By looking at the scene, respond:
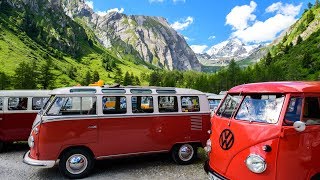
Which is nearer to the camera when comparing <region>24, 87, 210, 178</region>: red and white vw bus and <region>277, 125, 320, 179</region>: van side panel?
<region>277, 125, 320, 179</region>: van side panel

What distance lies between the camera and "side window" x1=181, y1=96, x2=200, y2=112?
13273mm

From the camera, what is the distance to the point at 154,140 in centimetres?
1251

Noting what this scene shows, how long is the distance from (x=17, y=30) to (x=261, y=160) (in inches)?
7987

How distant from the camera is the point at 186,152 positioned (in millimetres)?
13172

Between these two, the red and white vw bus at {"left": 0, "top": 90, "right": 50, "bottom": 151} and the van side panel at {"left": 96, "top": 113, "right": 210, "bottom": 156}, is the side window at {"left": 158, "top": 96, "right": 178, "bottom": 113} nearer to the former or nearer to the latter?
the van side panel at {"left": 96, "top": 113, "right": 210, "bottom": 156}

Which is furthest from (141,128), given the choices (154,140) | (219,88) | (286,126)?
(219,88)

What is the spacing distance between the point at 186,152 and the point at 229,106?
5225 millimetres

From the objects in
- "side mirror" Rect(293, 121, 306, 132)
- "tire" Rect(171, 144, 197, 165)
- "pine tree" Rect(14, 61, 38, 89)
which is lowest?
"tire" Rect(171, 144, 197, 165)

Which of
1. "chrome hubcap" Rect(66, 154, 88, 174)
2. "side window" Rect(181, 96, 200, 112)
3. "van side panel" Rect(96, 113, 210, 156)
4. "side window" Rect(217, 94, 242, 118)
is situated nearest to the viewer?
"side window" Rect(217, 94, 242, 118)

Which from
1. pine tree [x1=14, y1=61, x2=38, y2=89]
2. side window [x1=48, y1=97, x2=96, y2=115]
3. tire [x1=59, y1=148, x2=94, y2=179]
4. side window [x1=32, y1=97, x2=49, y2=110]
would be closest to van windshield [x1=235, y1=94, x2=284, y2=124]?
side window [x1=48, y1=97, x2=96, y2=115]

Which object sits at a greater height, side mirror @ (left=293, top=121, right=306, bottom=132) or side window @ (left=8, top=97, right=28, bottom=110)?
side window @ (left=8, top=97, right=28, bottom=110)

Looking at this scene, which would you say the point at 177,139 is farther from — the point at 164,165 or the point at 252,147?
the point at 252,147

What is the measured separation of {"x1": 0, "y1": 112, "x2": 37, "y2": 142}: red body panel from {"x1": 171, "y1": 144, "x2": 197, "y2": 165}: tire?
7.66 meters

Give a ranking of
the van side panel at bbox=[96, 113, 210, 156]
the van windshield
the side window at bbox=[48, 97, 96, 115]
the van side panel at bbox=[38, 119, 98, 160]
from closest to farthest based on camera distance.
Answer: the van windshield
the van side panel at bbox=[38, 119, 98, 160]
the side window at bbox=[48, 97, 96, 115]
the van side panel at bbox=[96, 113, 210, 156]
